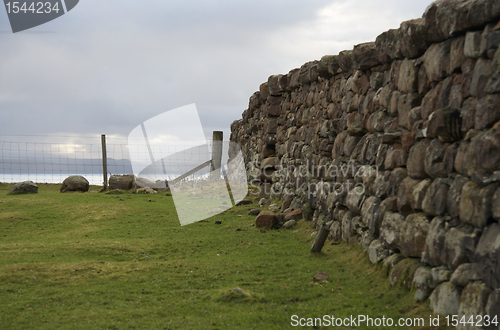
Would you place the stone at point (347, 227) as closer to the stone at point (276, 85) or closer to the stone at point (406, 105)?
the stone at point (406, 105)

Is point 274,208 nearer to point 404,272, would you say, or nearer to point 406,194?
point 406,194

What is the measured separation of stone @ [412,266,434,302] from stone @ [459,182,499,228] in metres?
0.69

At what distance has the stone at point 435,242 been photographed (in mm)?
3915

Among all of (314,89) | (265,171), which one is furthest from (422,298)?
(265,171)

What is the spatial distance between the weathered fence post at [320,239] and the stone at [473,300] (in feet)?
9.87

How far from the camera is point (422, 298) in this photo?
4055 mm

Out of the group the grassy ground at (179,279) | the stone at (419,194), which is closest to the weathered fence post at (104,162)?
the grassy ground at (179,279)

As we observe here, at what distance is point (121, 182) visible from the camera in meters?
15.8

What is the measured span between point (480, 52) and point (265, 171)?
28.2ft

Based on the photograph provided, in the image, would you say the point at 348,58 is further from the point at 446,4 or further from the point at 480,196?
the point at 480,196

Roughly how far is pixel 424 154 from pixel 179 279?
3221 millimetres

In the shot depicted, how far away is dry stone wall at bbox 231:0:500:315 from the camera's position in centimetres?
345

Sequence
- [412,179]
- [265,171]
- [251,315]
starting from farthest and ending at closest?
[265,171] → [412,179] → [251,315]

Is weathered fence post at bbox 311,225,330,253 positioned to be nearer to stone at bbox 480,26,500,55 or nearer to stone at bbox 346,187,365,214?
stone at bbox 346,187,365,214
